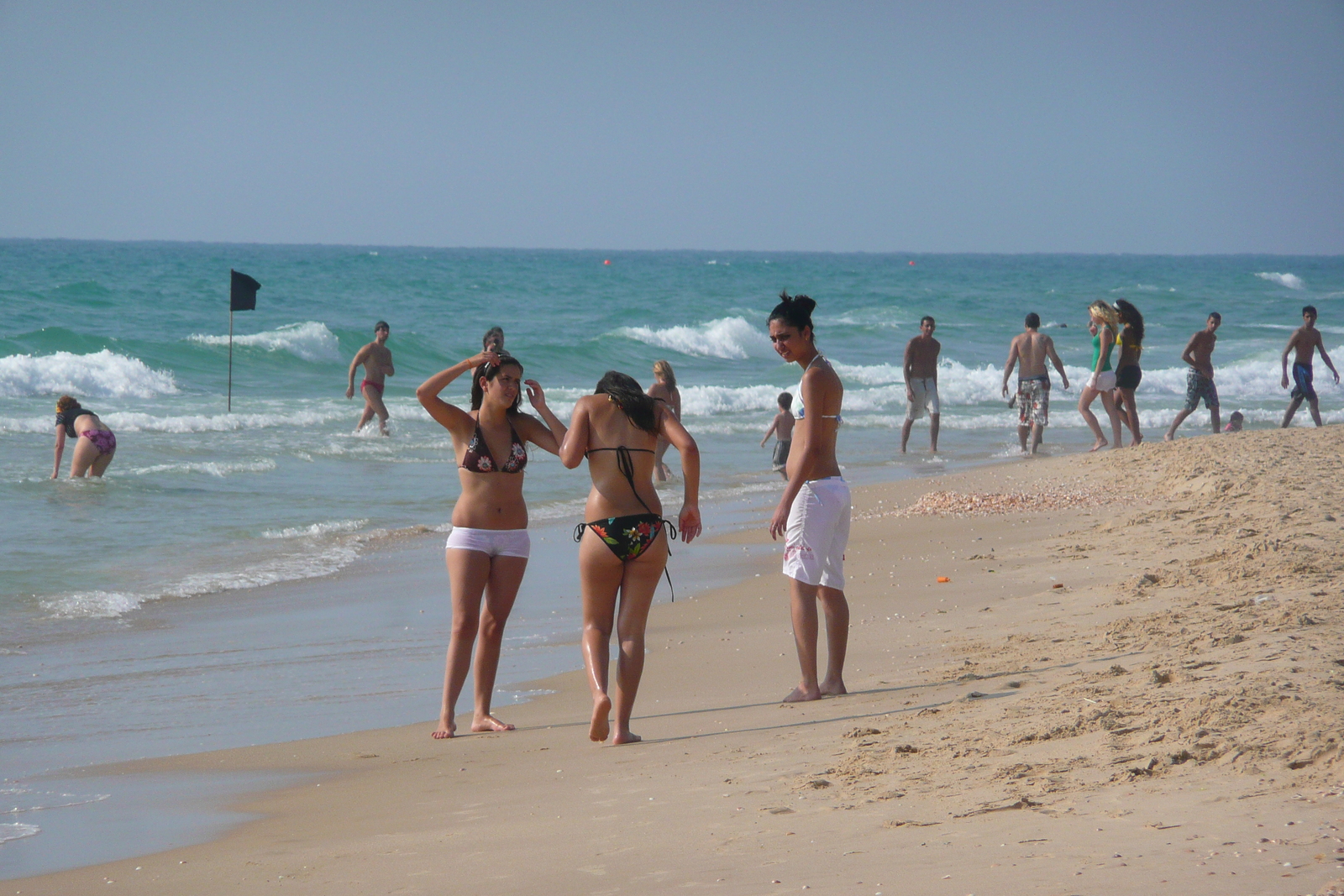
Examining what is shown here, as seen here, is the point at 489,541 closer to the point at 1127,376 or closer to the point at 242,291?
the point at 1127,376

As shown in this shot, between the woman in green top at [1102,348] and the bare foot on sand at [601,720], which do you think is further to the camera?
the woman in green top at [1102,348]

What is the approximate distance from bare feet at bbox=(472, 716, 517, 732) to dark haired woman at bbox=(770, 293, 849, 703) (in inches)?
46.8

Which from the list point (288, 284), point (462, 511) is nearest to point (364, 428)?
point (462, 511)

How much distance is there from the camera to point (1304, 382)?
15.6 metres

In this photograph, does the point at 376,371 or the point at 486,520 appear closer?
the point at 486,520

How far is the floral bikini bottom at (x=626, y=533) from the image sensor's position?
4672mm

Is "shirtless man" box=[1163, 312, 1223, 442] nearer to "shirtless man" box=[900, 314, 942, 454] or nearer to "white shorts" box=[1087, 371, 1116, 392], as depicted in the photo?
"white shorts" box=[1087, 371, 1116, 392]

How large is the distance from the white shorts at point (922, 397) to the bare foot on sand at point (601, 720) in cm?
1130

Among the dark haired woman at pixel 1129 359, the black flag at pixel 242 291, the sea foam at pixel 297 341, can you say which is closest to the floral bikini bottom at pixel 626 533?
the dark haired woman at pixel 1129 359

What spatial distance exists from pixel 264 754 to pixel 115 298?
3772 centimetres

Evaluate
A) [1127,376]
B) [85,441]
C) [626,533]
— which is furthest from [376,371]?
[626,533]

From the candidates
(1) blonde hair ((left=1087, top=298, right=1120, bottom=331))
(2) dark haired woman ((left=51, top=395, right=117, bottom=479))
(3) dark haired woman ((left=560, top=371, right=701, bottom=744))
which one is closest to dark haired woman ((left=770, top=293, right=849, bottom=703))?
(3) dark haired woman ((left=560, top=371, right=701, bottom=744))

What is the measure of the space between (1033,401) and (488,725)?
37.5 feet

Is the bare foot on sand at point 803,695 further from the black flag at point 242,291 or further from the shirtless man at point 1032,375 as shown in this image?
the black flag at point 242,291
